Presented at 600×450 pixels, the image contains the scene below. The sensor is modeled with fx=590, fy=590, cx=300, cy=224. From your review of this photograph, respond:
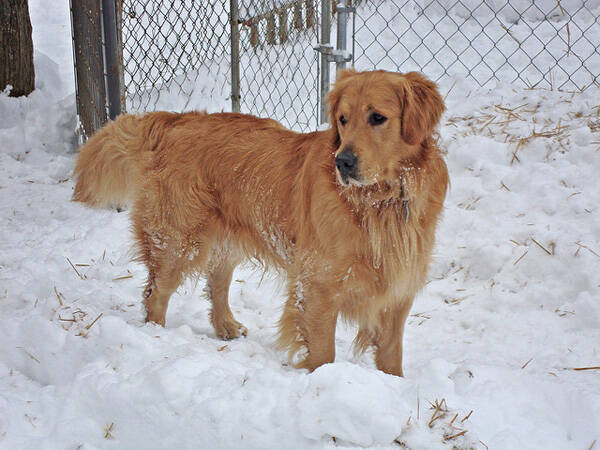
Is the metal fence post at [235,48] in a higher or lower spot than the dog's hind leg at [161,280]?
higher

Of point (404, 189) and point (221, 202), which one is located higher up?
point (404, 189)

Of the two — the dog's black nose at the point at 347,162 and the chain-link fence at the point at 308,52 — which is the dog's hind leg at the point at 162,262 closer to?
the dog's black nose at the point at 347,162

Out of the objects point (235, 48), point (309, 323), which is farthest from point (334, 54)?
point (309, 323)

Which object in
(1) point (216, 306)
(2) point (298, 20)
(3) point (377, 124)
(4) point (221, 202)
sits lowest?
(1) point (216, 306)

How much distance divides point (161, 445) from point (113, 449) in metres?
0.17

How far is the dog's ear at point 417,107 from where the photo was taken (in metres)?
2.57

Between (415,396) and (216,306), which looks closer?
(415,396)

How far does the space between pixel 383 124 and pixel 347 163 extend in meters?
0.27

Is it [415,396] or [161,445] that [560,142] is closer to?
[415,396]

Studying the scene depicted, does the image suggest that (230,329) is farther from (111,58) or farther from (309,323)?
(111,58)

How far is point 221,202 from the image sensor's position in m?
3.19

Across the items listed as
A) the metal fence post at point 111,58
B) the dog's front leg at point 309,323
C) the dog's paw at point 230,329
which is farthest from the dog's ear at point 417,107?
the metal fence post at point 111,58

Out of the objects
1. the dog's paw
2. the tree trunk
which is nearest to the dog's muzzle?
the dog's paw

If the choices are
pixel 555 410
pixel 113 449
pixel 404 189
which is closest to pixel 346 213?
pixel 404 189
